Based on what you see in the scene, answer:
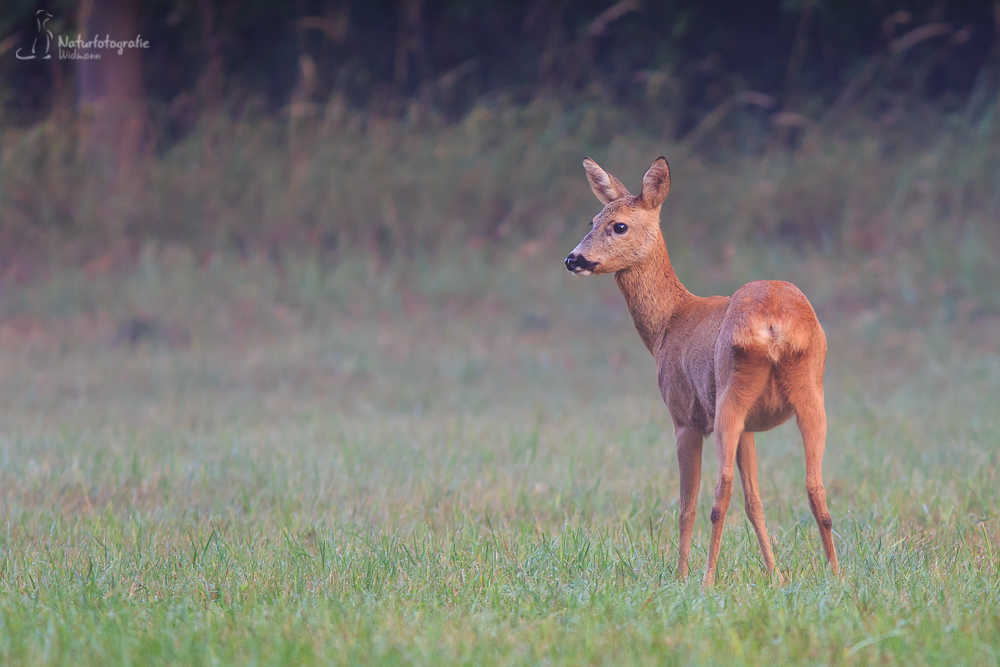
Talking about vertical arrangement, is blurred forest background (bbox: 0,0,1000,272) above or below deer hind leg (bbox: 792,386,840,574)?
above

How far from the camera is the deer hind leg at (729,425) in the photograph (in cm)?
325

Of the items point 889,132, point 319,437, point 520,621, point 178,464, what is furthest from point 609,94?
point 520,621

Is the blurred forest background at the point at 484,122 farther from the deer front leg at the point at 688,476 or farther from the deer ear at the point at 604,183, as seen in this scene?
the deer front leg at the point at 688,476

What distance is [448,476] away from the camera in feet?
17.6

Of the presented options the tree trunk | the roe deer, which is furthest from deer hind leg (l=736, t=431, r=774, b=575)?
the tree trunk

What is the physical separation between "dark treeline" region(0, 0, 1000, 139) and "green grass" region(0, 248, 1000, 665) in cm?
273

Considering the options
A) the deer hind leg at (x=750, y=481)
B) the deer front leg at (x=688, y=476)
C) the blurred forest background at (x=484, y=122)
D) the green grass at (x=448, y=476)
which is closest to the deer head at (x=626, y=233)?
the deer front leg at (x=688, y=476)

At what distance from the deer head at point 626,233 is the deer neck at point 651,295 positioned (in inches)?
1.4

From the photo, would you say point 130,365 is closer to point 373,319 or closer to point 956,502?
point 373,319

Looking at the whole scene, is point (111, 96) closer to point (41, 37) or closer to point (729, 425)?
point (41, 37)

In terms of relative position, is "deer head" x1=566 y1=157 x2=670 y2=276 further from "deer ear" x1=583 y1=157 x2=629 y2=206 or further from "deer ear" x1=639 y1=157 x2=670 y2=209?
"deer ear" x1=583 y1=157 x2=629 y2=206

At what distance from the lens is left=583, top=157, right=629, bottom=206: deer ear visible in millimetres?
4047

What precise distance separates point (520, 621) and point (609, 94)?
10438mm

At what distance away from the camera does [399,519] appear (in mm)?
4531
